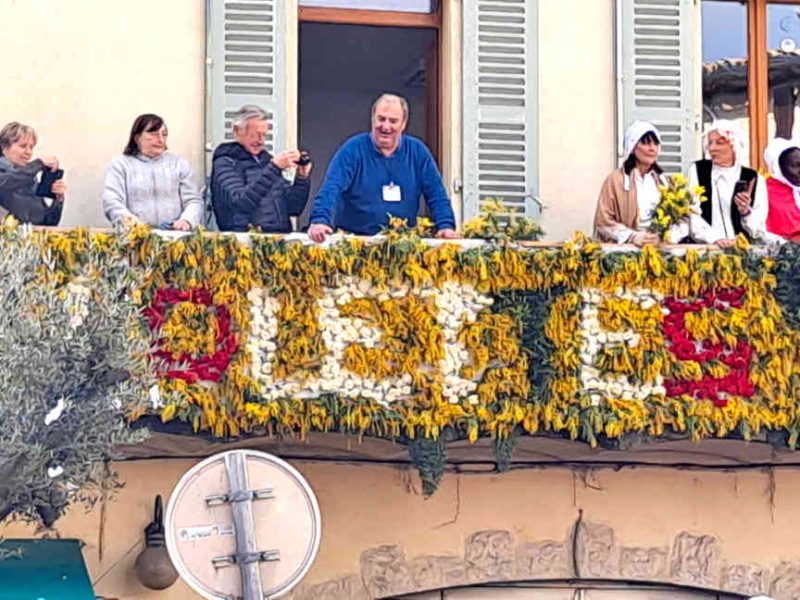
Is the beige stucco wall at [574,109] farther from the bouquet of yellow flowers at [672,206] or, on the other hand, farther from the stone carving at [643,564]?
the stone carving at [643,564]

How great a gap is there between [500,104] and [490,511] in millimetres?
2333

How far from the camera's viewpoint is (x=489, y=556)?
11375 millimetres

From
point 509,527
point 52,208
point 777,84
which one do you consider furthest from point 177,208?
point 777,84

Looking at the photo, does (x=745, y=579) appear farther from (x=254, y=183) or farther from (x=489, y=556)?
(x=254, y=183)

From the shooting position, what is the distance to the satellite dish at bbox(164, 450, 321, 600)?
28.1 feet

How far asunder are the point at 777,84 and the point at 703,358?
2.66m

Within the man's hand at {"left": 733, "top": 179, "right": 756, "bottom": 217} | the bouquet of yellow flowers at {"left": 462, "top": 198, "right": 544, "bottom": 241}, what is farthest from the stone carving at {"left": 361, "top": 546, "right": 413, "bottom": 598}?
the man's hand at {"left": 733, "top": 179, "right": 756, "bottom": 217}

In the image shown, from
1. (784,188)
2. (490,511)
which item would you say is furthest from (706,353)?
(490,511)

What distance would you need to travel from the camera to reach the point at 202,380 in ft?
33.6

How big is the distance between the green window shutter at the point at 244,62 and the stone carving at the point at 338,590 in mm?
2435

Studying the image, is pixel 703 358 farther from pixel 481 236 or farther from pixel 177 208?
pixel 177 208

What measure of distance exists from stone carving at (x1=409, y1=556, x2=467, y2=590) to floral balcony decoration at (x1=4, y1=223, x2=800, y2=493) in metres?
0.86

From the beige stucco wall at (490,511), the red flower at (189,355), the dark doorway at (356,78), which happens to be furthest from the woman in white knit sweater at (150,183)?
the dark doorway at (356,78)

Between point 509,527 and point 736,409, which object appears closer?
point 736,409
